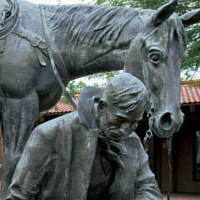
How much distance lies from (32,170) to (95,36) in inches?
47.1

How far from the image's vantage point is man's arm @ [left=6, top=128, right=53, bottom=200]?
165 cm

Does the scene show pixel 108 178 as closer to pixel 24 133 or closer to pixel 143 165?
pixel 143 165

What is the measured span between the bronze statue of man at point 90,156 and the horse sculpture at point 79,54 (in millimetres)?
561

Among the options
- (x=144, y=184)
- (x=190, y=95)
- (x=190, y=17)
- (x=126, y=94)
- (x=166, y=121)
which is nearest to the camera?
(x=126, y=94)

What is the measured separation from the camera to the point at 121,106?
1554mm

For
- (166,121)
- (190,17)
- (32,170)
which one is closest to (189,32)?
(190,17)

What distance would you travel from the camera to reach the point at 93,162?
170cm

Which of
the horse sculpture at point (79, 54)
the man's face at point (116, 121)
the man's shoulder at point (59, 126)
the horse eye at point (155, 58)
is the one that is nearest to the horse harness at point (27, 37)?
the horse sculpture at point (79, 54)

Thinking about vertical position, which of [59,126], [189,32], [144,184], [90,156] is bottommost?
[144,184]

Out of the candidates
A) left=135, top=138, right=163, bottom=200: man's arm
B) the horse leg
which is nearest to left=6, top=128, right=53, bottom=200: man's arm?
left=135, top=138, right=163, bottom=200: man's arm

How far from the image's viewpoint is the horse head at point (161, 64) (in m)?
2.27

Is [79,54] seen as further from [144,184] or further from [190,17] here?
[144,184]

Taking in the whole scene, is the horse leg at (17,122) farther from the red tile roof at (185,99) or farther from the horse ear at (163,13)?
the red tile roof at (185,99)

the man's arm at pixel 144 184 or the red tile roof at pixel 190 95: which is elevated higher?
the man's arm at pixel 144 184
